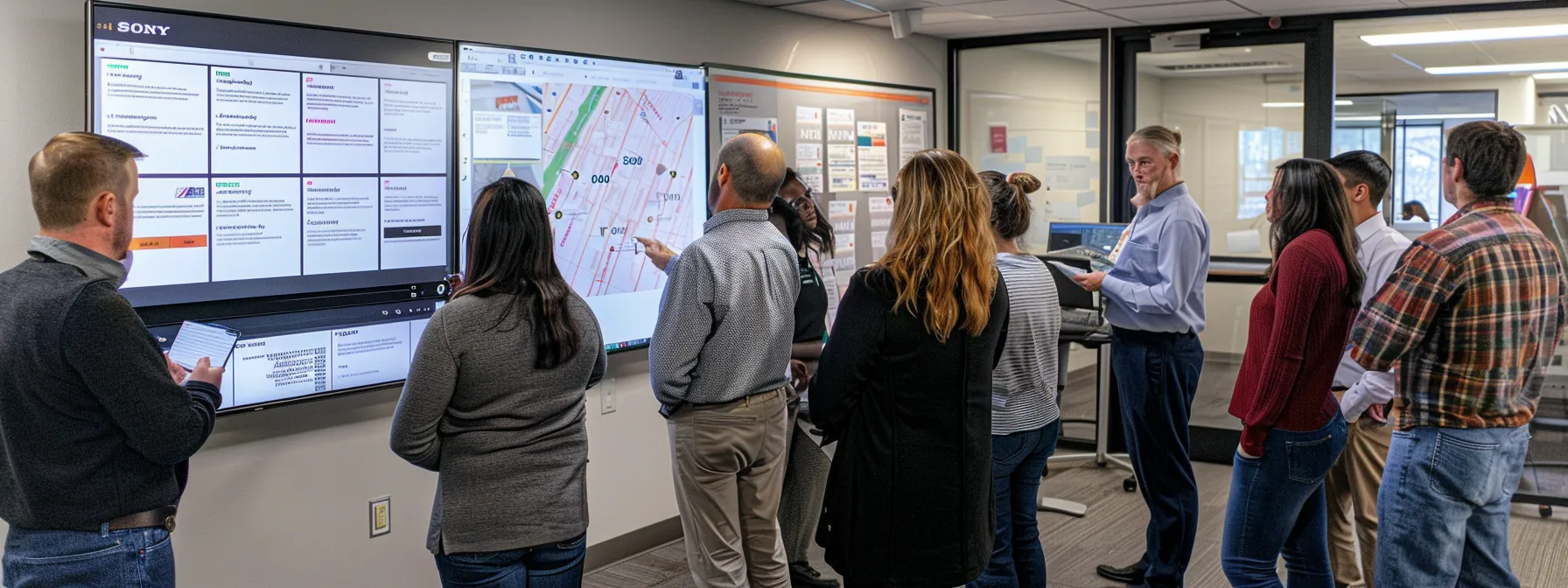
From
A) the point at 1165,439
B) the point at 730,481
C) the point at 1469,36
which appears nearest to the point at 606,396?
the point at 730,481

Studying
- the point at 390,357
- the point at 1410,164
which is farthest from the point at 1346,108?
the point at 390,357

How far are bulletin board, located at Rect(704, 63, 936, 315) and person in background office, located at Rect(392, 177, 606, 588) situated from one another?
7.41 feet

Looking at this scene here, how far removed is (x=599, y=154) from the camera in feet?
13.0

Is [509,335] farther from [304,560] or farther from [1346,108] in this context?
[1346,108]

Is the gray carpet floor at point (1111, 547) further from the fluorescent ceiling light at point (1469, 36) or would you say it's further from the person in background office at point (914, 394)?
the fluorescent ceiling light at point (1469, 36)

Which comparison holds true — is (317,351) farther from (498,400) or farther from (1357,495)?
(1357,495)

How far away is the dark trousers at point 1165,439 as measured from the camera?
11.8ft

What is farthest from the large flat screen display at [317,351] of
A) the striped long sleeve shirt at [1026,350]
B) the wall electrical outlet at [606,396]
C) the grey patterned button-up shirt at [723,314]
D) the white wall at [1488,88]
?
the white wall at [1488,88]

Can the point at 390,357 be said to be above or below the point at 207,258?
below

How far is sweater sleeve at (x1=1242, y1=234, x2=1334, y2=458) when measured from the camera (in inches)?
105

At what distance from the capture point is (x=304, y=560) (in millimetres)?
3277

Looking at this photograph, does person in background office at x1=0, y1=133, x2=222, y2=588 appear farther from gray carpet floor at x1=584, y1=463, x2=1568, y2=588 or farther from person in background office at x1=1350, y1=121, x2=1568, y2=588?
person in background office at x1=1350, y1=121, x2=1568, y2=588

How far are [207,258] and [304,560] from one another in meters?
0.96

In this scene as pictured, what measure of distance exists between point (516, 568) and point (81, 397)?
85cm
